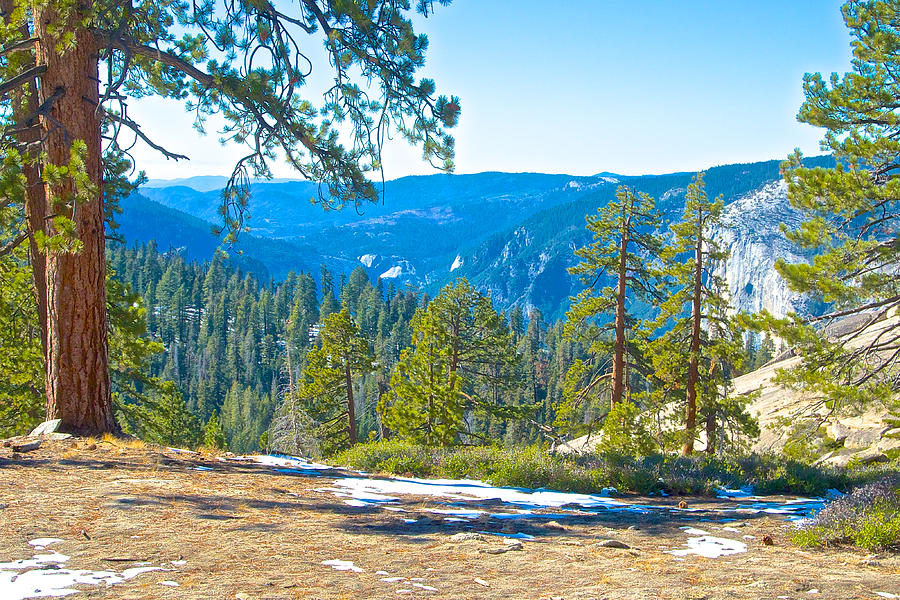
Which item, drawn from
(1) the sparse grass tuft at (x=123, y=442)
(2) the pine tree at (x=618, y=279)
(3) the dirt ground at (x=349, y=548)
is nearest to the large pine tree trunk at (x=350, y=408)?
(2) the pine tree at (x=618, y=279)

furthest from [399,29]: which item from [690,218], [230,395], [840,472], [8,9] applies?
[230,395]

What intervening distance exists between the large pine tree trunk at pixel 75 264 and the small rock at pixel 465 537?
227 inches

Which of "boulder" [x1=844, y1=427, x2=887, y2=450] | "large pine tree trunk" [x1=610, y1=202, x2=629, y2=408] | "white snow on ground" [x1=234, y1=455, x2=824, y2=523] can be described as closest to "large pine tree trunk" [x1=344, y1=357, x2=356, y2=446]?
"large pine tree trunk" [x1=610, y1=202, x2=629, y2=408]

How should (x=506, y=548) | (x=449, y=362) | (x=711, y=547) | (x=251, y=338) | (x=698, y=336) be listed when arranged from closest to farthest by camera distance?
(x=506, y=548) < (x=711, y=547) < (x=698, y=336) < (x=449, y=362) < (x=251, y=338)

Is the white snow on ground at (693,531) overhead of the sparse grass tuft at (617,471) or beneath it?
overhead

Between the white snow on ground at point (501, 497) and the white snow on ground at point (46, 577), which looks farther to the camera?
the white snow on ground at point (501, 497)

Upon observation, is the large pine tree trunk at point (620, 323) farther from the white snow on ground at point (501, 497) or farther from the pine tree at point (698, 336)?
the white snow on ground at point (501, 497)

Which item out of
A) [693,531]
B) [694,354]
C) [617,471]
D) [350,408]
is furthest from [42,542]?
[350,408]

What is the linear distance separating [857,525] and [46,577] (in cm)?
566

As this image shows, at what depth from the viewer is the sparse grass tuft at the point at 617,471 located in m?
8.44

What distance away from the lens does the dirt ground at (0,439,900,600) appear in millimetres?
3736

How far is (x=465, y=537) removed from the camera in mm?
5027

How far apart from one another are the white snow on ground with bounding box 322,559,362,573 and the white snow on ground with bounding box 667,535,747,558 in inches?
94.4

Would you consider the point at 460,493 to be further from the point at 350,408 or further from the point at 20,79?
the point at 350,408
